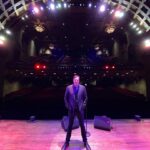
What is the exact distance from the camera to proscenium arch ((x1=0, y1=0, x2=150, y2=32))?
84.5ft

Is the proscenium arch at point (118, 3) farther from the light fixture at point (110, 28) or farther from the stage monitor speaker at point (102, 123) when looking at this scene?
the stage monitor speaker at point (102, 123)

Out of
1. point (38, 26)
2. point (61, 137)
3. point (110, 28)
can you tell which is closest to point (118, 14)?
point (110, 28)

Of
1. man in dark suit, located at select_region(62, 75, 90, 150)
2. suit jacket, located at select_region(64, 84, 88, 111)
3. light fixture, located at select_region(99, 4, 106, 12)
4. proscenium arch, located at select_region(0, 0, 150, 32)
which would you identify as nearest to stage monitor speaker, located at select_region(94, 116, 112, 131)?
man in dark suit, located at select_region(62, 75, 90, 150)

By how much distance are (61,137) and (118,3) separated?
2466 centimetres

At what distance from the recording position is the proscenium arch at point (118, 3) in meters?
25.7

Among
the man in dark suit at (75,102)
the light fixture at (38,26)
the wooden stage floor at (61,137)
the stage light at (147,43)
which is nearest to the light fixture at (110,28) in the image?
the stage light at (147,43)

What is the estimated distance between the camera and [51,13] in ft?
97.8

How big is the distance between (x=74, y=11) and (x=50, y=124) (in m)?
22.4

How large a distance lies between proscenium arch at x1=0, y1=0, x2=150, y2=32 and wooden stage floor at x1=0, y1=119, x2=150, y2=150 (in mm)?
17199

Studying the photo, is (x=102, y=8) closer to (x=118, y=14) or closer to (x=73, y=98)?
(x=118, y=14)

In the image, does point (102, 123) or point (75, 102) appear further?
point (102, 123)

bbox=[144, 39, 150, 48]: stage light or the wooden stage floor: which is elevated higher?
bbox=[144, 39, 150, 48]: stage light

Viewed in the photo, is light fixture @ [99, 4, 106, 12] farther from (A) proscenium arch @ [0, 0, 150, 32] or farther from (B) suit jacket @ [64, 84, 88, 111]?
(B) suit jacket @ [64, 84, 88, 111]

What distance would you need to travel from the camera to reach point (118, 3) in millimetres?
28969
